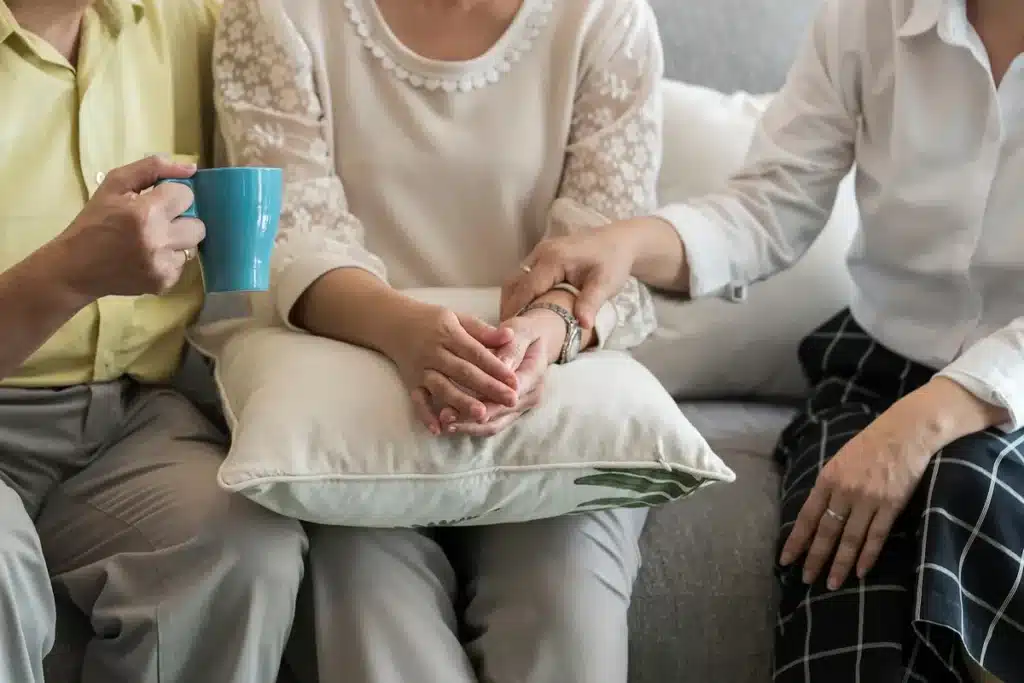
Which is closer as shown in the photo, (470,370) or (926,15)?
(470,370)

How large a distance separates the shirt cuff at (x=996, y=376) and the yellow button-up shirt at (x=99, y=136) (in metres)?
0.81

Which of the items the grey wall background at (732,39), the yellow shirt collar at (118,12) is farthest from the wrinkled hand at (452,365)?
the grey wall background at (732,39)

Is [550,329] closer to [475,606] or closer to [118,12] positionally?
[475,606]

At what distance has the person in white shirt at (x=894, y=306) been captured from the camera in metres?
0.92

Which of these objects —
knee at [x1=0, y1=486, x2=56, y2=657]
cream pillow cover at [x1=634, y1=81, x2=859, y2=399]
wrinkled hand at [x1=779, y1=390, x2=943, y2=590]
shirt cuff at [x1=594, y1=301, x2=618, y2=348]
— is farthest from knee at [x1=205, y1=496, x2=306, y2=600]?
cream pillow cover at [x1=634, y1=81, x2=859, y2=399]

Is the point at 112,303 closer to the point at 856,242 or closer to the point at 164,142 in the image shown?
the point at 164,142

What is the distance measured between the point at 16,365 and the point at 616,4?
730mm

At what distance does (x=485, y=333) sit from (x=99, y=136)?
46 cm

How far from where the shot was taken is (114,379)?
Answer: 1118 millimetres

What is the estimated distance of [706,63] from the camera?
1585 mm

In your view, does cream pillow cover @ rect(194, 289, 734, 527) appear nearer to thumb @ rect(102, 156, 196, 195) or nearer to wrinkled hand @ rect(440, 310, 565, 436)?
wrinkled hand @ rect(440, 310, 565, 436)

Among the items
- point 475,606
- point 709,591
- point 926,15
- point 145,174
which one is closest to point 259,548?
point 475,606

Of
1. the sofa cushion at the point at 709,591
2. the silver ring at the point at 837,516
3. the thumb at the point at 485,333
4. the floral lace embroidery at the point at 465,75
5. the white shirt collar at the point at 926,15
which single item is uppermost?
the white shirt collar at the point at 926,15

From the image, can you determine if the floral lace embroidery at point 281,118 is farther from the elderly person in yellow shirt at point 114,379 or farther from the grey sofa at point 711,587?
the grey sofa at point 711,587
